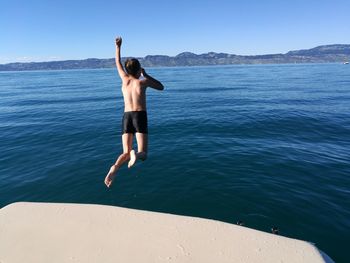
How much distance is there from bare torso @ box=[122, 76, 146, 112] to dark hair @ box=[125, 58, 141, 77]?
18 centimetres

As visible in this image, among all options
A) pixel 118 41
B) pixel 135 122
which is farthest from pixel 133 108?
pixel 118 41

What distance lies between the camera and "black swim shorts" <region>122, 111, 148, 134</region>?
7.46m

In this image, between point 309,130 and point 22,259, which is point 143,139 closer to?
point 22,259

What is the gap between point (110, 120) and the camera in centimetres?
3044

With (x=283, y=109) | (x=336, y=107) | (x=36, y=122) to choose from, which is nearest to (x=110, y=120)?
(x=36, y=122)

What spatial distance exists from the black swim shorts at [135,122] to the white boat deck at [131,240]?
256cm

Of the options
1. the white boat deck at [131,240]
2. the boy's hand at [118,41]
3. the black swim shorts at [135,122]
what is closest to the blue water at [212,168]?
the white boat deck at [131,240]

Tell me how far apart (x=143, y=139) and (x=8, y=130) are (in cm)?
2572

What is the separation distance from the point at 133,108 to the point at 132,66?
124 centimetres

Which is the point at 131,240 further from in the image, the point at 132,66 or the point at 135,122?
the point at 132,66

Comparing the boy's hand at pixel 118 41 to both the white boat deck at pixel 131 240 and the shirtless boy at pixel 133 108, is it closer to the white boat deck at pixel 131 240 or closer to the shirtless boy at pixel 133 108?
the shirtless boy at pixel 133 108

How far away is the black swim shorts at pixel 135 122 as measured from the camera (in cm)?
746

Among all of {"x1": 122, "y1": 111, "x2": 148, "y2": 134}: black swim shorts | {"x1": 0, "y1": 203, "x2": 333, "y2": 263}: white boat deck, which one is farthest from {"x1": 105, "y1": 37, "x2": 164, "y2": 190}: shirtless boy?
{"x1": 0, "y1": 203, "x2": 333, "y2": 263}: white boat deck

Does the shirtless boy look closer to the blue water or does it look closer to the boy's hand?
the boy's hand
